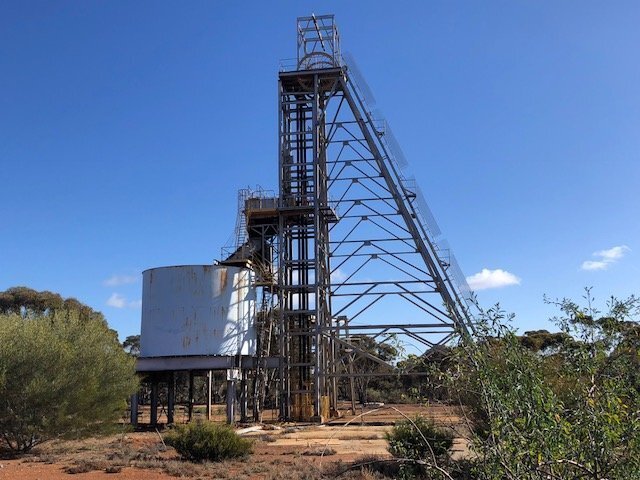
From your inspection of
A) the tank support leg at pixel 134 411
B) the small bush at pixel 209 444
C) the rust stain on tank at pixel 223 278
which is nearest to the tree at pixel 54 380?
the small bush at pixel 209 444

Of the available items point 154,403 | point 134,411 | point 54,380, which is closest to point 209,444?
point 54,380

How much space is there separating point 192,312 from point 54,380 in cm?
1164

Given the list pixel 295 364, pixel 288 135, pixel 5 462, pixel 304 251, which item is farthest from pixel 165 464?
pixel 288 135

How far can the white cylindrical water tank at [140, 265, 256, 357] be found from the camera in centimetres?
3225

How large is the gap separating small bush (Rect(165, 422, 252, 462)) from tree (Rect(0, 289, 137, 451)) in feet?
14.0

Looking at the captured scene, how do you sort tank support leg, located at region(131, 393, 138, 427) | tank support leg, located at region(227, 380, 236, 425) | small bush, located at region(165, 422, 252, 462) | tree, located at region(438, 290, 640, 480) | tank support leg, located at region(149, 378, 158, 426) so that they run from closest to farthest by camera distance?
1. tree, located at region(438, 290, 640, 480)
2. small bush, located at region(165, 422, 252, 462)
3. tank support leg, located at region(227, 380, 236, 425)
4. tank support leg, located at region(131, 393, 138, 427)
5. tank support leg, located at region(149, 378, 158, 426)

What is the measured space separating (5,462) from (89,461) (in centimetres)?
265

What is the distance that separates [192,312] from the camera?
107 feet

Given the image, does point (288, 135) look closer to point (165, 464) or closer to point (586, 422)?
point (165, 464)

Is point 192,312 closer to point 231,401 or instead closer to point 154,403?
point 231,401

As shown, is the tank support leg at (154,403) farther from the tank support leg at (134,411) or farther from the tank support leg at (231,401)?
the tank support leg at (231,401)

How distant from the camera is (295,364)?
34.6 meters

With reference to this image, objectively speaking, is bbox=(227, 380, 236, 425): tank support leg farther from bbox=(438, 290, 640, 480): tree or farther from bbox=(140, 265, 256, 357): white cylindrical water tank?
bbox=(438, 290, 640, 480): tree

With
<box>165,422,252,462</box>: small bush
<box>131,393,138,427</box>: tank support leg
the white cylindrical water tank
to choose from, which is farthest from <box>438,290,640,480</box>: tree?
<box>131,393,138,427</box>: tank support leg
